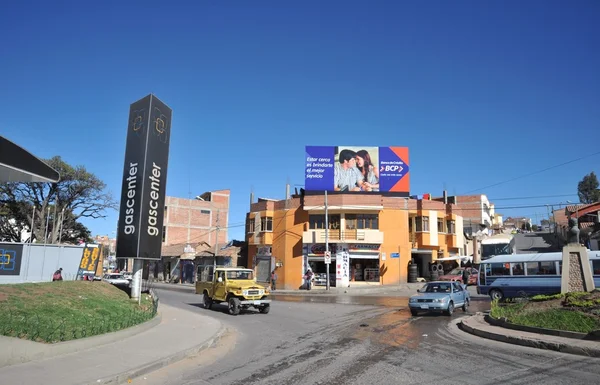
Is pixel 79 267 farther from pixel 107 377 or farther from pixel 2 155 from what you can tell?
pixel 107 377

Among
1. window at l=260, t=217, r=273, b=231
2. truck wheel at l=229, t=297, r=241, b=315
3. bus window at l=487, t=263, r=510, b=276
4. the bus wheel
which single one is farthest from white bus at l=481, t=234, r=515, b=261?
truck wheel at l=229, t=297, r=241, b=315

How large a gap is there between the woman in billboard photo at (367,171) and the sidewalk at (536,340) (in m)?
31.1

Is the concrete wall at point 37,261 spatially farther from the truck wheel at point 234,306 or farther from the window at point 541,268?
the window at point 541,268

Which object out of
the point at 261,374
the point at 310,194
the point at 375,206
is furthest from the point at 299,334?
the point at 310,194

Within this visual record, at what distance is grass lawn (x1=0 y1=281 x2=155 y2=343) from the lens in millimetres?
9672

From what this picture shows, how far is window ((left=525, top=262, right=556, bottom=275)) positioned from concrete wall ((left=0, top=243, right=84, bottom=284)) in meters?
28.7

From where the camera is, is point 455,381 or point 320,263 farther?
point 320,263

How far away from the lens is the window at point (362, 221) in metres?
40.9

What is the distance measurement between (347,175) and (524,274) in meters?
23.8

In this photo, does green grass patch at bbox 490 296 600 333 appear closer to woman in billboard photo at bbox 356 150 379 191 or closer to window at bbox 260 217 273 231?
woman in billboard photo at bbox 356 150 379 191

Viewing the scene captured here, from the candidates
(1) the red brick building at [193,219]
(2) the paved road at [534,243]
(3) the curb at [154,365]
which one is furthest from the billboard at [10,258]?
(2) the paved road at [534,243]

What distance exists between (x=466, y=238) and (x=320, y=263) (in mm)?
23087

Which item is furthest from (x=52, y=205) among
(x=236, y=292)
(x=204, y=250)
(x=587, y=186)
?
(x=587, y=186)

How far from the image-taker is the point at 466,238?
5466cm
